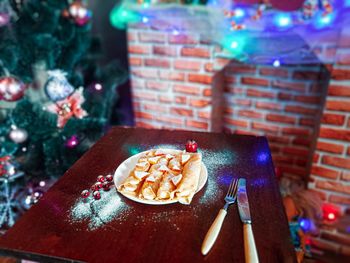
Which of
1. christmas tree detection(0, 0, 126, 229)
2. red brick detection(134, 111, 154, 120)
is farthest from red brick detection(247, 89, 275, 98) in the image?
christmas tree detection(0, 0, 126, 229)

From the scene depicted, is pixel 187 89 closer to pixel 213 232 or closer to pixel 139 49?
pixel 139 49

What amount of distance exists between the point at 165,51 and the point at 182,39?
109 millimetres

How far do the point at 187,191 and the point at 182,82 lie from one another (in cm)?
89

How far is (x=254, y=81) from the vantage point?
1.42 metres

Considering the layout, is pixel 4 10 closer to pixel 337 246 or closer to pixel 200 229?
pixel 200 229

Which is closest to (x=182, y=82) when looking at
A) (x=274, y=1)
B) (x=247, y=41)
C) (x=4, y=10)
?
(x=247, y=41)

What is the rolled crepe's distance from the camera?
1.91 ft

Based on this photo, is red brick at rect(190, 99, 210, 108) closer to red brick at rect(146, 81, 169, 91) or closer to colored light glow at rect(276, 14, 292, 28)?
red brick at rect(146, 81, 169, 91)

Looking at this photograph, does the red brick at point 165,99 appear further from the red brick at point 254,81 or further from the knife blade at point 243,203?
the knife blade at point 243,203

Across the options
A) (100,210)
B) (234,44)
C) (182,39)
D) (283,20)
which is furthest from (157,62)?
(100,210)

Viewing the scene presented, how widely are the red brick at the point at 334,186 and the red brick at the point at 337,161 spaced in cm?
9

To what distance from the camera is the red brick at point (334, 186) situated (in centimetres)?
120

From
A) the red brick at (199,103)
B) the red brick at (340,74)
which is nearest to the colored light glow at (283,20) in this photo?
the red brick at (340,74)

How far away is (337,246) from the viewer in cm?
133
